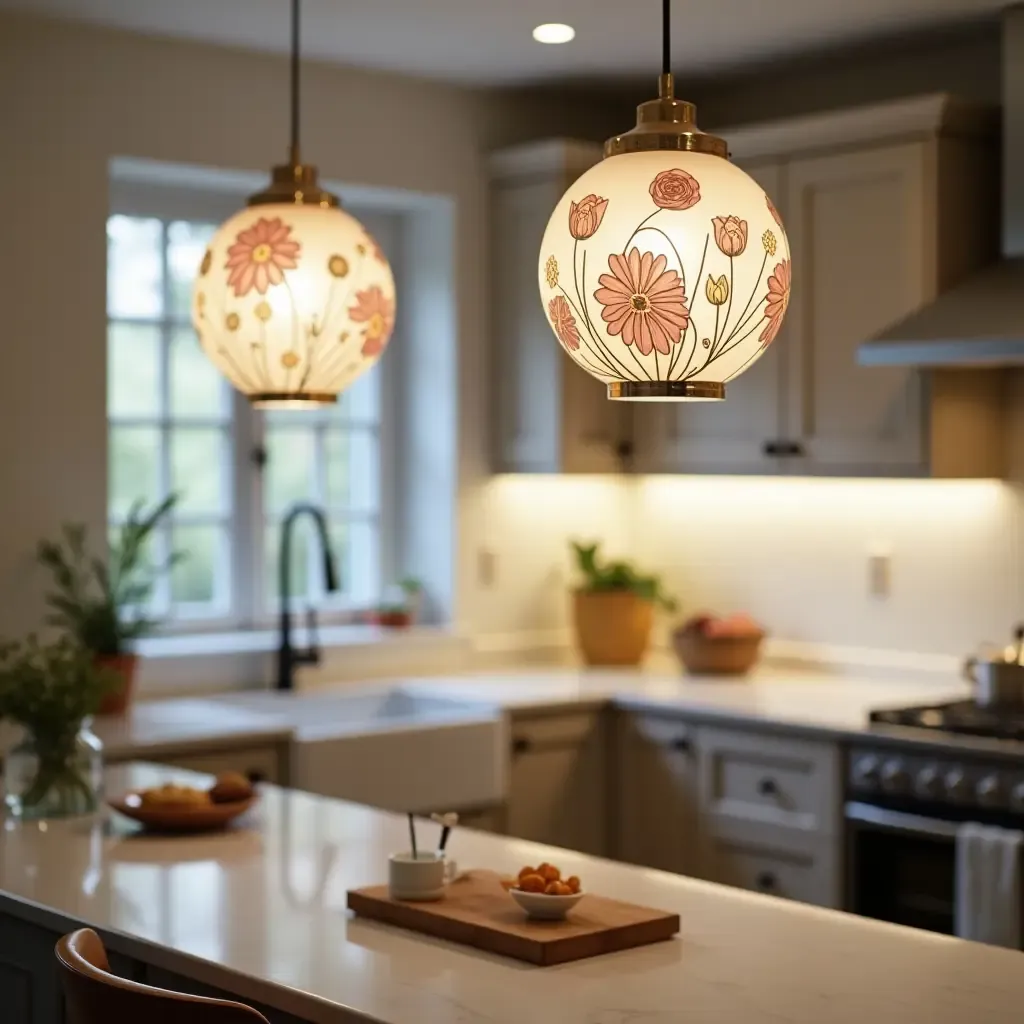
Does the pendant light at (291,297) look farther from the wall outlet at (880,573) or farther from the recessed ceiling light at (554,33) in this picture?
the wall outlet at (880,573)

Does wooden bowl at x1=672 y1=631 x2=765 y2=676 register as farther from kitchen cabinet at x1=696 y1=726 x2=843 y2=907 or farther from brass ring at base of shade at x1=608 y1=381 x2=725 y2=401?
brass ring at base of shade at x1=608 y1=381 x2=725 y2=401

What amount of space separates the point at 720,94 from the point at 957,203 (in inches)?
42.7

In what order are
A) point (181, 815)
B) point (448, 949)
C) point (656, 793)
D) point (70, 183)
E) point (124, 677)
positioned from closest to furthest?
1. point (448, 949)
2. point (181, 815)
3. point (124, 677)
4. point (70, 183)
5. point (656, 793)

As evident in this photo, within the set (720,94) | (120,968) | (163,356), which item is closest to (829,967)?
(120,968)

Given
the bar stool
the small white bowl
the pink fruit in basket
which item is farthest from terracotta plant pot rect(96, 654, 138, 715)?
the bar stool

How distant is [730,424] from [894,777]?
1.22 m

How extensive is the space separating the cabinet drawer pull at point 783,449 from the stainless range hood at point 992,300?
14.7 inches

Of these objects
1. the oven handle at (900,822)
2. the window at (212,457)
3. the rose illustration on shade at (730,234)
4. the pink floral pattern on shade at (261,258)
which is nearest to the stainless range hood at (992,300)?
the oven handle at (900,822)

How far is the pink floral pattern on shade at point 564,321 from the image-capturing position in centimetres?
196

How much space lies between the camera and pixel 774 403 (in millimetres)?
4531

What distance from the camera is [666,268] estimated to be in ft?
6.13

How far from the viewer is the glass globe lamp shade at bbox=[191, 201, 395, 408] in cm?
255

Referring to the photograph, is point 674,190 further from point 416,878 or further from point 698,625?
point 698,625

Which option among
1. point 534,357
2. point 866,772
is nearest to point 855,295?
point 534,357
